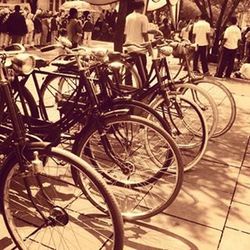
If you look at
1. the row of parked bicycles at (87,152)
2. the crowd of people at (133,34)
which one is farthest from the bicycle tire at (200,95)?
the crowd of people at (133,34)

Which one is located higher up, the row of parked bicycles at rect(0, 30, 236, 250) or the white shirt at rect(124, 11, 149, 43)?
the white shirt at rect(124, 11, 149, 43)

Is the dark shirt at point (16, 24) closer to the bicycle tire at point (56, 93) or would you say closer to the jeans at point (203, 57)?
the jeans at point (203, 57)

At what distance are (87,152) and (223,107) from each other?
199 inches

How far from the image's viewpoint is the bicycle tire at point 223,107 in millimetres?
6352

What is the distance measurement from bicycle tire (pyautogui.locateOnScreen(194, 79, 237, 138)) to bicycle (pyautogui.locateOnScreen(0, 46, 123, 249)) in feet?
9.15

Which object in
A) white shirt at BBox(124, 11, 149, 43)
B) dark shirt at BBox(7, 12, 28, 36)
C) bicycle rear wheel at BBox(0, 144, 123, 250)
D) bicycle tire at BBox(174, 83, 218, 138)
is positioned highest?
white shirt at BBox(124, 11, 149, 43)

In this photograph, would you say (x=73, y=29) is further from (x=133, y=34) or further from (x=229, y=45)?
(x=133, y=34)

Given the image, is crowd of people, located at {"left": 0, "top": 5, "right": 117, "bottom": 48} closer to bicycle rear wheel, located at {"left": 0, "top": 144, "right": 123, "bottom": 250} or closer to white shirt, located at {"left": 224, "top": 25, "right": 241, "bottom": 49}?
white shirt, located at {"left": 224, "top": 25, "right": 241, "bottom": 49}

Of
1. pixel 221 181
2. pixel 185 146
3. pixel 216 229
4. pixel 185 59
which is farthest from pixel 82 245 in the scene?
pixel 185 59

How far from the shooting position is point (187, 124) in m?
5.62

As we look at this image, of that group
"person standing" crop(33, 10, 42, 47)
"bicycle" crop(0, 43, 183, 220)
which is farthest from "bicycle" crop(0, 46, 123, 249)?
"person standing" crop(33, 10, 42, 47)

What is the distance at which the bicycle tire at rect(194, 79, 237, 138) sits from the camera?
6.35 meters

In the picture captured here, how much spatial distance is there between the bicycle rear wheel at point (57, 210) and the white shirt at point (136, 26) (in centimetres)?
403

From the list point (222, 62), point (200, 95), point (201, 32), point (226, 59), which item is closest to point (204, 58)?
point (222, 62)
